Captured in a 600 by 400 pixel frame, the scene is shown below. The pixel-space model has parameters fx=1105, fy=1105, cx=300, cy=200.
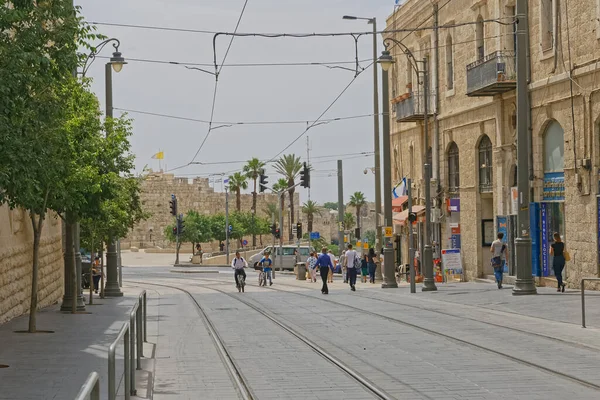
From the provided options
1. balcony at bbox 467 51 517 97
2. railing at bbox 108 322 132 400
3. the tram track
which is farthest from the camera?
balcony at bbox 467 51 517 97

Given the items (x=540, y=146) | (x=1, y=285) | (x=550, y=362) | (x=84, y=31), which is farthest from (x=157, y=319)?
(x=540, y=146)

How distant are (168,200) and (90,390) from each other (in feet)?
405

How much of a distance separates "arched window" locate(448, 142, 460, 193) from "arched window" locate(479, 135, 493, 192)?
2.91m

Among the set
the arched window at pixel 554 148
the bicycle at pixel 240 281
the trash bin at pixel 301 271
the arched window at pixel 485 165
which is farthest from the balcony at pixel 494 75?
the trash bin at pixel 301 271

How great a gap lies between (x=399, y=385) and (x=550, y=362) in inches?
109

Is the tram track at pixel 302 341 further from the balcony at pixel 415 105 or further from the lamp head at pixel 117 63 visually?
the balcony at pixel 415 105

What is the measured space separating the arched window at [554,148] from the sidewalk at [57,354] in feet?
44.2

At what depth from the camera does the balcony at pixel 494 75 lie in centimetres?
3569

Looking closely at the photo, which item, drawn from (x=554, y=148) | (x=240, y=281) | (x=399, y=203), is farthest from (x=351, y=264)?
(x=399, y=203)

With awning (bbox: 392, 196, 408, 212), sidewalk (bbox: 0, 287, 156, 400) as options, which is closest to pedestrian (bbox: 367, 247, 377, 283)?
awning (bbox: 392, 196, 408, 212)

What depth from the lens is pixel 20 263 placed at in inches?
1013

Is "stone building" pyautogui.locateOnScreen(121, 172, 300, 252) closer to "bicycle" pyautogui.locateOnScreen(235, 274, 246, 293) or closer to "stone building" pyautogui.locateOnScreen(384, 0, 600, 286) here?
"stone building" pyautogui.locateOnScreen(384, 0, 600, 286)

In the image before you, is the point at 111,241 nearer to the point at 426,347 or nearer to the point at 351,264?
the point at 351,264

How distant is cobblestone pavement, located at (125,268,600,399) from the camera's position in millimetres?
12125
